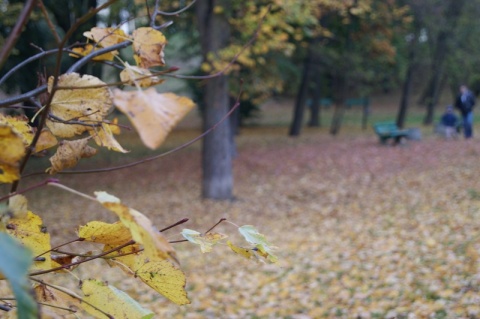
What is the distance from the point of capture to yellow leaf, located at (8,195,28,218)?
90 centimetres

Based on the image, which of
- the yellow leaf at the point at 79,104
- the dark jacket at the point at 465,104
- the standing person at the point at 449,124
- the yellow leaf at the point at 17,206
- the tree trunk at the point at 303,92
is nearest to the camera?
the yellow leaf at the point at 17,206

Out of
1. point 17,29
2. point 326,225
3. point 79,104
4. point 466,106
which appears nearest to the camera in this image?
point 17,29

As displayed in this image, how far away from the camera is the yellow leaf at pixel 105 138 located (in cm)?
124

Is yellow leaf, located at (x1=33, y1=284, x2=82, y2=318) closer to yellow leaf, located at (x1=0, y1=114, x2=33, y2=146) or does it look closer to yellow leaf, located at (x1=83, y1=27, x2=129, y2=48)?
yellow leaf, located at (x1=0, y1=114, x2=33, y2=146)

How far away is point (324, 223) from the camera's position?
33.5 ft

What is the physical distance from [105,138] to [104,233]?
211mm

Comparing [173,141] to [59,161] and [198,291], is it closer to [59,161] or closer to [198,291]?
[198,291]

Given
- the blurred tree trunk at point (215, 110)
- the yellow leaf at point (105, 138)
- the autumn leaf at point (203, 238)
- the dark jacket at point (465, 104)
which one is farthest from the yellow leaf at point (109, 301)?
the dark jacket at point (465, 104)

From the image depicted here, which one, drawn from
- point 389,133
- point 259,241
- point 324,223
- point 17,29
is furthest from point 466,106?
point 17,29

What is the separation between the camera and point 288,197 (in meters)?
12.8

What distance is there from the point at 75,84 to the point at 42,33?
51.9 ft

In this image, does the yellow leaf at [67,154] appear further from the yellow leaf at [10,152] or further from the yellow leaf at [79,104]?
the yellow leaf at [10,152]

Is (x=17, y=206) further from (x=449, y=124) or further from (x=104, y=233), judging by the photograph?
(x=449, y=124)

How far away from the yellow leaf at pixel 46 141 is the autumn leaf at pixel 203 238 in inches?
13.6
